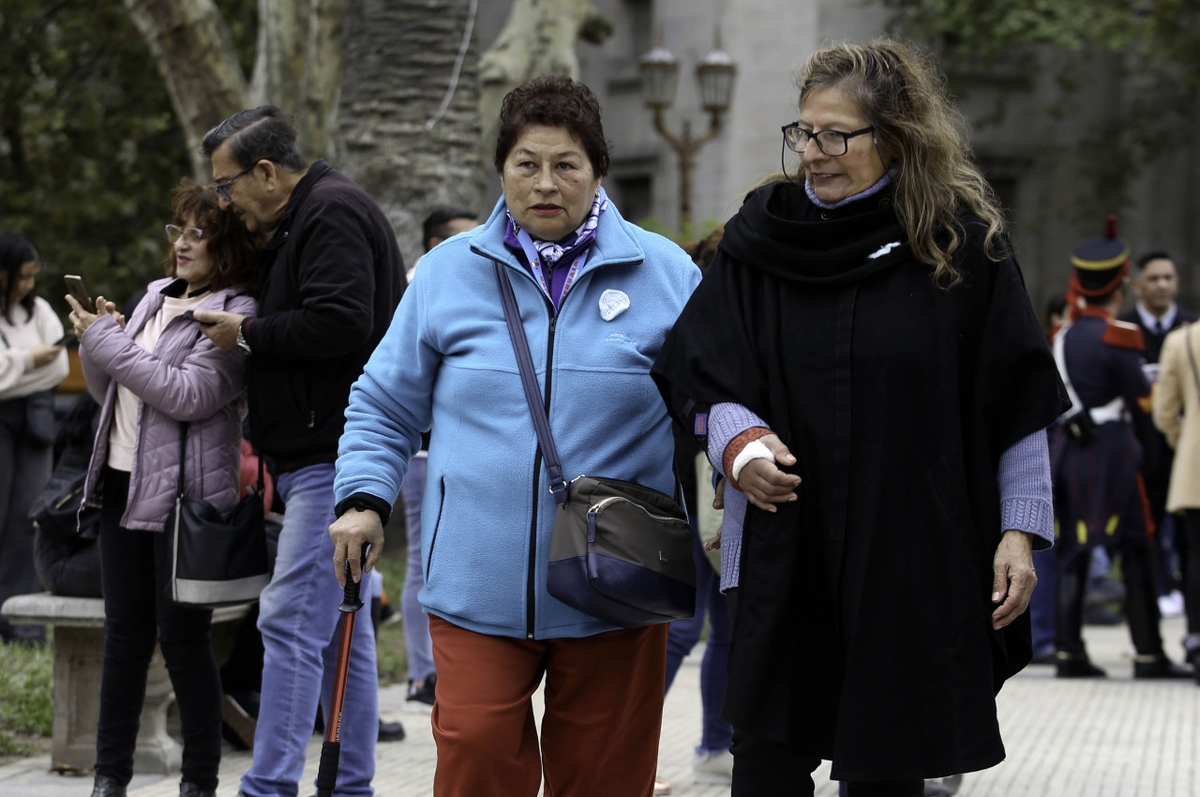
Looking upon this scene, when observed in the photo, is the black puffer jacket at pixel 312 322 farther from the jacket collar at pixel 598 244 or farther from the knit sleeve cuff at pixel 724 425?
the knit sleeve cuff at pixel 724 425

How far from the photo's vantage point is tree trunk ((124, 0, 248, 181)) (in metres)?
12.0

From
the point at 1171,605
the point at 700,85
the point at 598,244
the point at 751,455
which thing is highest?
the point at 700,85

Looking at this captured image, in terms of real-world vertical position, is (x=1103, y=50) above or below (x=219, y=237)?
above

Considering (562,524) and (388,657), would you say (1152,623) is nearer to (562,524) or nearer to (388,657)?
(388,657)

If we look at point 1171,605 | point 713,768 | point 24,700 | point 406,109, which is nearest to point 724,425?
point 713,768

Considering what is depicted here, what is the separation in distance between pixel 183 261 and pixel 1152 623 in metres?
5.95

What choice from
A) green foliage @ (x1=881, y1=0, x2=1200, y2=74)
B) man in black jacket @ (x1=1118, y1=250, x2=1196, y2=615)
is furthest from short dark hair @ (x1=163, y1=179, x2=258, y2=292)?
green foliage @ (x1=881, y1=0, x2=1200, y2=74)

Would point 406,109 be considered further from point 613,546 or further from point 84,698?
point 613,546

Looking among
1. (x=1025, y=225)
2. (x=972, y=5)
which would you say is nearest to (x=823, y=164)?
(x=972, y=5)

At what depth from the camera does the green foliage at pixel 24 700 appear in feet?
20.2

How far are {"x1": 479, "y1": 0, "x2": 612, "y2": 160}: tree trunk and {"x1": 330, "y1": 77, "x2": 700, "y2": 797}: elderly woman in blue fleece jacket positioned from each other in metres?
9.44

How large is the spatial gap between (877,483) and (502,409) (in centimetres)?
86

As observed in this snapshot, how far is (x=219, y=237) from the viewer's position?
484 centimetres

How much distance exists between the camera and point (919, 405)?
3.16 m
